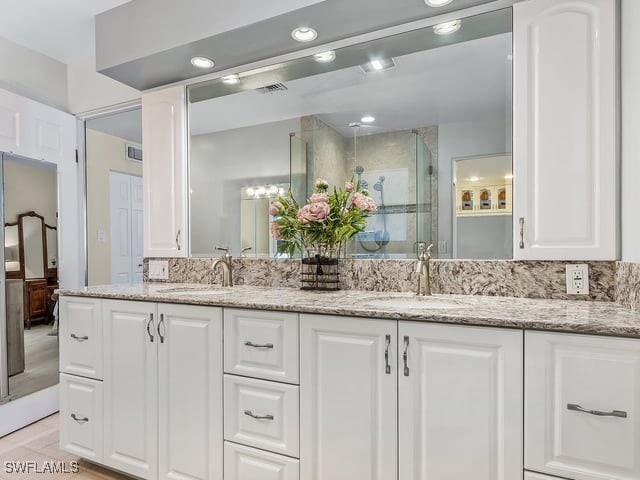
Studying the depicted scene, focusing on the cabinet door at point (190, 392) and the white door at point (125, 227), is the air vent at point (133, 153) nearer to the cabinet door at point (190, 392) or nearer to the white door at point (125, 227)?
the white door at point (125, 227)

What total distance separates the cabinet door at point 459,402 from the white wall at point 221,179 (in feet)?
5.04

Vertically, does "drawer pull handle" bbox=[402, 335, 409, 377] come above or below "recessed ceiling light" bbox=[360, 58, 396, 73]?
below

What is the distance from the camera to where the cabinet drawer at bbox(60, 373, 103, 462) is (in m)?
1.95

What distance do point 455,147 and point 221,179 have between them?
145cm

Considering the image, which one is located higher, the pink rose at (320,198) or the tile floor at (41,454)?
Answer: the pink rose at (320,198)

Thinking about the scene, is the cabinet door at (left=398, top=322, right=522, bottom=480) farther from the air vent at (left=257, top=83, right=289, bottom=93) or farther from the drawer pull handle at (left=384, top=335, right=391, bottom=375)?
the air vent at (left=257, top=83, right=289, bottom=93)

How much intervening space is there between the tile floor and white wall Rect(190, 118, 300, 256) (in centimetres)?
126

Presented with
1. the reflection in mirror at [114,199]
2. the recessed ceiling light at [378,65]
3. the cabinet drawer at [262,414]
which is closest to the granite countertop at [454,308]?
the cabinet drawer at [262,414]

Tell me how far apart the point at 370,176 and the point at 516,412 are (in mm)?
1309

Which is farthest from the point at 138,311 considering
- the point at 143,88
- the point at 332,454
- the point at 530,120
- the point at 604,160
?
the point at 604,160

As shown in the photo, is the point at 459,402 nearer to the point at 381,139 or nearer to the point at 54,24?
the point at 381,139

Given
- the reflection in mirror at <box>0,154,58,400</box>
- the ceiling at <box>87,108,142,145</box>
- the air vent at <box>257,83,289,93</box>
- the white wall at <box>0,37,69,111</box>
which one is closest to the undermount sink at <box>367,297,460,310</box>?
the air vent at <box>257,83,289,93</box>

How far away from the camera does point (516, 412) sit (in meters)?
1.16

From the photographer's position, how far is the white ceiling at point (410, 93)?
184cm
